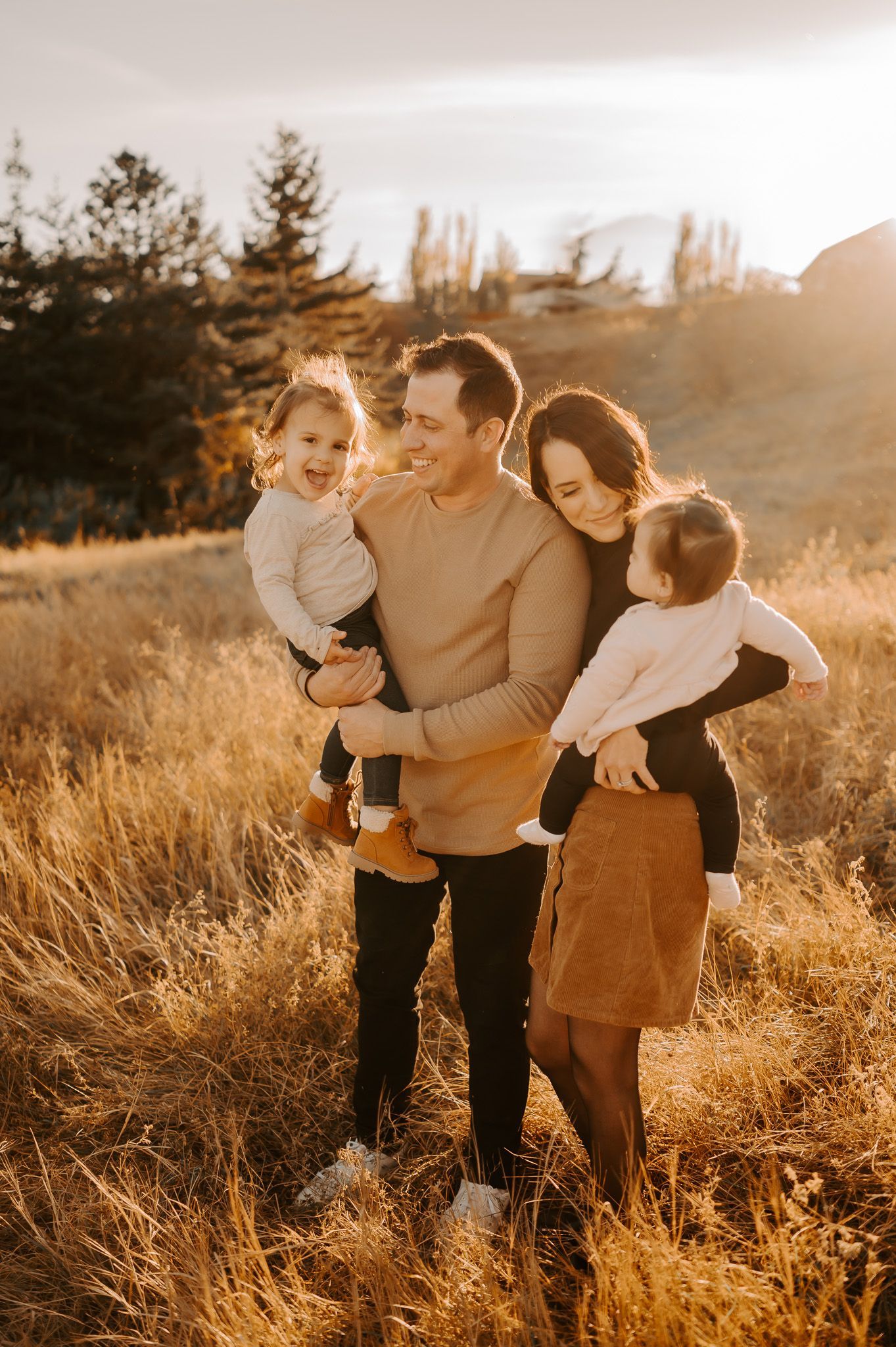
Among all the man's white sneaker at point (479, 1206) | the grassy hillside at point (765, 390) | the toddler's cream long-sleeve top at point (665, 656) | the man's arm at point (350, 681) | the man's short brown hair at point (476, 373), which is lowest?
the man's white sneaker at point (479, 1206)

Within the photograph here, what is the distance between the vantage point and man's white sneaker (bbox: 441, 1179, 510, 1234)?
7.21 feet

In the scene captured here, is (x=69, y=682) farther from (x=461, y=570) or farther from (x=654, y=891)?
(x=654, y=891)

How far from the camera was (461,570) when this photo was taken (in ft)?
7.55

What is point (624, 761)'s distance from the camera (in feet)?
6.19

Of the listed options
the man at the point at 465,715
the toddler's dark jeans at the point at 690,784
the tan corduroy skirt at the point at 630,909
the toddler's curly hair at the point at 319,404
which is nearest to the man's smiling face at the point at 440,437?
the man at the point at 465,715

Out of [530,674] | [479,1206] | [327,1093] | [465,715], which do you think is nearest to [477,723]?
[465,715]

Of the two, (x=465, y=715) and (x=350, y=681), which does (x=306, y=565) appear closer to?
(x=350, y=681)

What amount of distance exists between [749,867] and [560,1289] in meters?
2.10

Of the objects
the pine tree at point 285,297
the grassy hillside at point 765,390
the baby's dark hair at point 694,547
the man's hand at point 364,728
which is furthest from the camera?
the pine tree at point 285,297

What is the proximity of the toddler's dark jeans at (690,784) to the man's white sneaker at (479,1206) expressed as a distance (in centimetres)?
98

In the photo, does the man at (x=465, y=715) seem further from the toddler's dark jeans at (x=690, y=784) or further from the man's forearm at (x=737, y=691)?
the man's forearm at (x=737, y=691)

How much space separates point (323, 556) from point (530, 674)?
28.6 inches

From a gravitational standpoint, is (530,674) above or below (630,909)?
above

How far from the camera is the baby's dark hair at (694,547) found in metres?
1.78
